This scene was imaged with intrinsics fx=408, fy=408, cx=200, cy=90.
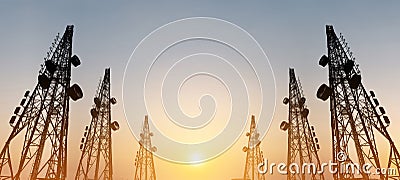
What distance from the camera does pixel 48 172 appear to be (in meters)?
56.5

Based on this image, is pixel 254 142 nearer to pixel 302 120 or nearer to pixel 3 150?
pixel 302 120

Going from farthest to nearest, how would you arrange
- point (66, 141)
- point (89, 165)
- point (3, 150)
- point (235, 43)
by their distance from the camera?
point (89, 165), point (66, 141), point (3, 150), point (235, 43)

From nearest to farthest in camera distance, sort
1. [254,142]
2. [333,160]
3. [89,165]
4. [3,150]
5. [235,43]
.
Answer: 1. [235,43]
2. [3,150]
3. [333,160]
4. [89,165]
5. [254,142]

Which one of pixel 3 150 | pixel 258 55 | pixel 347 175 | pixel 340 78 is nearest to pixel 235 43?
pixel 258 55

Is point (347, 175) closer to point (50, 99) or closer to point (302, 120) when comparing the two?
point (302, 120)

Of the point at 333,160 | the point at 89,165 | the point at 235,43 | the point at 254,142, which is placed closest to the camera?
the point at 235,43

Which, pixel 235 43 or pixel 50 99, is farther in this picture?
pixel 50 99

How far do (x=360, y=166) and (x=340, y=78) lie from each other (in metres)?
13.6

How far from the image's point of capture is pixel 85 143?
7219cm

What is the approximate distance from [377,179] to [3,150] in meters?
52.2

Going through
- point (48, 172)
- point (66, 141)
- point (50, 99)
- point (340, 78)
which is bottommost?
point (48, 172)

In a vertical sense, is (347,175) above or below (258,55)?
below

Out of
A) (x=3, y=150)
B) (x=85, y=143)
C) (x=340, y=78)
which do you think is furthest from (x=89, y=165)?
(x=340, y=78)

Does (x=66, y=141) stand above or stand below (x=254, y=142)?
below
